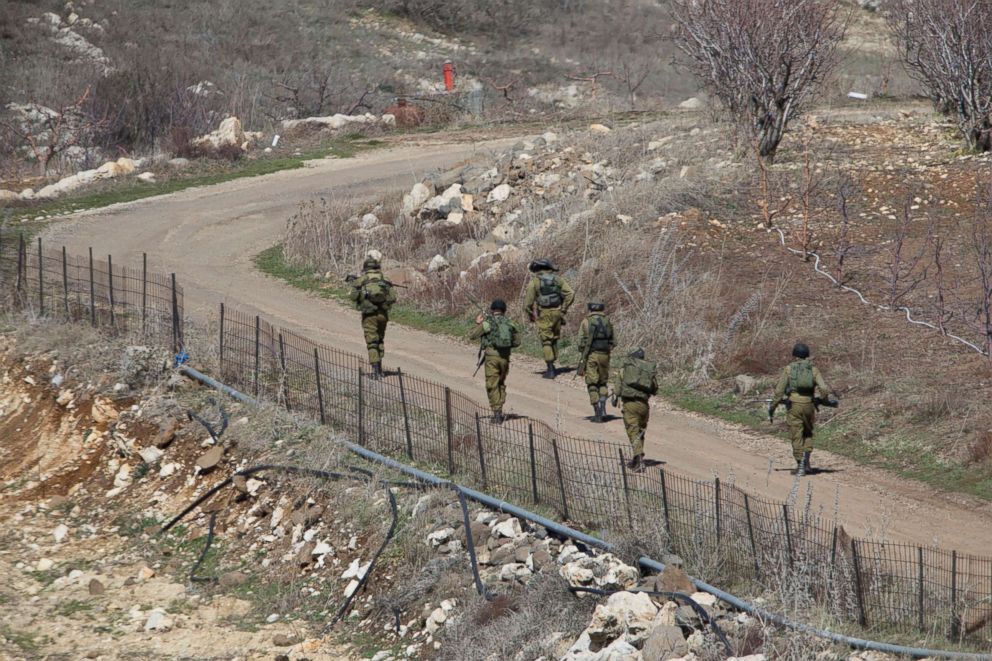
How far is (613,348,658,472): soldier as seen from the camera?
13.3 meters

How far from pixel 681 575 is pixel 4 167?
93.5ft

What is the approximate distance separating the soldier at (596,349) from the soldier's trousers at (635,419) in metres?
1.78

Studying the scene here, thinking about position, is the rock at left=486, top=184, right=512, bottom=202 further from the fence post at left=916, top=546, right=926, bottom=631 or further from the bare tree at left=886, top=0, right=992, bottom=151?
the fence post at left=916, top=546, right=926, bottom=631

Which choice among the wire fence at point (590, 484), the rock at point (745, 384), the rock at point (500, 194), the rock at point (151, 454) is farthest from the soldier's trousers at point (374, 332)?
the rock at point (500, 194)

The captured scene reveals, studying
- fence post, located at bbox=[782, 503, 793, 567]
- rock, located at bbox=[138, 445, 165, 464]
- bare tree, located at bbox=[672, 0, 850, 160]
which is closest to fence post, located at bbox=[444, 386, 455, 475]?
fence post, located at bbox=[782, 503, 793, 567]

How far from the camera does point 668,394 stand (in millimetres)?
17359

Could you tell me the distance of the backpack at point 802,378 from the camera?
43.4 ft

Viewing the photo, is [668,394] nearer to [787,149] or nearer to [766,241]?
[766,241]

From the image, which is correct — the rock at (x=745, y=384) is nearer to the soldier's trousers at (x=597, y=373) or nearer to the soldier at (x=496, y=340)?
the soldier's trousers at (x=597, y=373)

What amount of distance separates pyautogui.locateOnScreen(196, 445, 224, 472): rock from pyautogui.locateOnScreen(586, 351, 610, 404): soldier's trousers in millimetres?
4707

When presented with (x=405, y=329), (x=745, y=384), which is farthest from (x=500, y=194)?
(x=745, y=384)

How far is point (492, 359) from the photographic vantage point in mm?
14922

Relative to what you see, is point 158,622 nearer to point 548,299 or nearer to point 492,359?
point 492,359

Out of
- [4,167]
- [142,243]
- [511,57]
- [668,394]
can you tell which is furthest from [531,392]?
[511,57]
